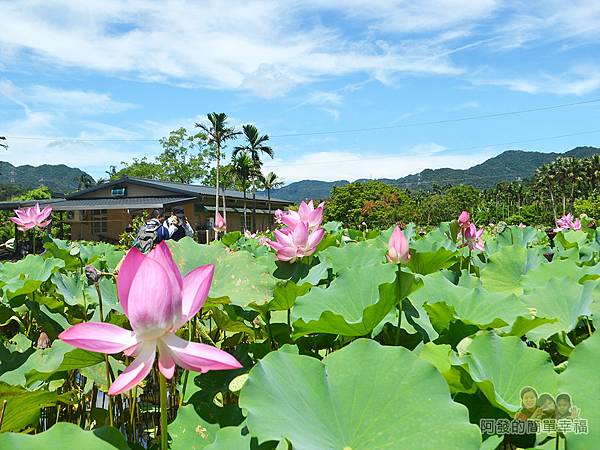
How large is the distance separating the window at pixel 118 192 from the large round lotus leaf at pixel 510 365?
25.9 metres

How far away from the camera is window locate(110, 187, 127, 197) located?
82.9 feet

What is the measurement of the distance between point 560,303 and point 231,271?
76 centimetres

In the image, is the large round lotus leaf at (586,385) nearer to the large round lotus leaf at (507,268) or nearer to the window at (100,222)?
the large round lotus leaf at (507,268)

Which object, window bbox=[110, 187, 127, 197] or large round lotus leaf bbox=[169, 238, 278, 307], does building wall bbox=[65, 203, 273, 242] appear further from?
large round lotus leaf bbox=[169, 238, 278, 307]

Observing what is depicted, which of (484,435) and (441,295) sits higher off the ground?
(441,295)

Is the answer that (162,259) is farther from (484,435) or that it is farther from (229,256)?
(229,256)

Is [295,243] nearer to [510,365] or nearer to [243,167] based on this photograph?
[510,365]

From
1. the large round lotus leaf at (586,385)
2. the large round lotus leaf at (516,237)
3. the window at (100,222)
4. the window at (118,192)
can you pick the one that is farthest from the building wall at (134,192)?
the large round lotus leaf at (586,385)

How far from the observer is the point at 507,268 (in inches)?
73.4

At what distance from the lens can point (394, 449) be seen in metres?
0.64

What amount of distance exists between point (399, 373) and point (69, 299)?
4.48 ft

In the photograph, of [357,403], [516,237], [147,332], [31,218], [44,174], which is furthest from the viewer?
[44,174]

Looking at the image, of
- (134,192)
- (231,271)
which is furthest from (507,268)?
(134,192)

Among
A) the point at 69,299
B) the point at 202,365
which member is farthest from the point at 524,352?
the point at 69,299
